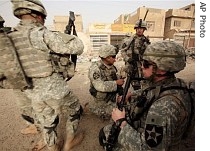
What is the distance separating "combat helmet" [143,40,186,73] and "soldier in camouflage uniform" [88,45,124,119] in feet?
4.18

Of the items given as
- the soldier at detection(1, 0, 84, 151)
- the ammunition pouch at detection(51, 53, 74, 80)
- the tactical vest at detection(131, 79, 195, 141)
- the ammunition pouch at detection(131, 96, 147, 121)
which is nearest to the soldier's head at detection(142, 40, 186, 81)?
the tactical vest at detection(131, 79, 195, 141)

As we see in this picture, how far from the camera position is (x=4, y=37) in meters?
1.66

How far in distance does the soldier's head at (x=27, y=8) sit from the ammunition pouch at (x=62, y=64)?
1.45 ft

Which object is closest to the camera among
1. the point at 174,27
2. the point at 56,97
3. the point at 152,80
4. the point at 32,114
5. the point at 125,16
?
the point at 152,80

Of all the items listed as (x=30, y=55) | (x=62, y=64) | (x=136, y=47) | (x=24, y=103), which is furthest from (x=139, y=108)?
(x=136, y=47)

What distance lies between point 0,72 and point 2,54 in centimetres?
19

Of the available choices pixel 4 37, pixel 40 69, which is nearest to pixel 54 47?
pixel 40 69

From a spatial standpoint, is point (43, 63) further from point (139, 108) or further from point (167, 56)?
point (167, 56)

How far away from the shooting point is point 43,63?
180 cm

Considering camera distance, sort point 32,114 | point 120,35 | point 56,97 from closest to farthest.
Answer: point 56,97
point 32,114
point 120,35

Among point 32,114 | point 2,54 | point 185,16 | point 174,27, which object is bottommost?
point 32,114

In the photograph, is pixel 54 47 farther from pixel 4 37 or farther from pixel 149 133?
pixel 149 133

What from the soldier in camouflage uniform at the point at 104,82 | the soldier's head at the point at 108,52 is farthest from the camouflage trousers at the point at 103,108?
the soldier's head at the point at 108,52
